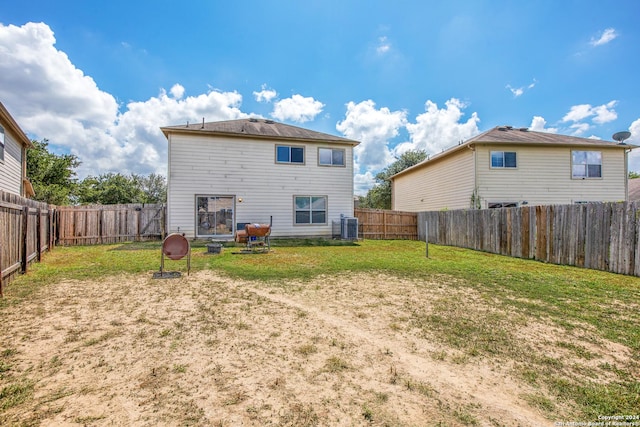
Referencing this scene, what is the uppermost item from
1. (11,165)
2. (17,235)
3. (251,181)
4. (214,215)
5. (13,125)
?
(13,125)

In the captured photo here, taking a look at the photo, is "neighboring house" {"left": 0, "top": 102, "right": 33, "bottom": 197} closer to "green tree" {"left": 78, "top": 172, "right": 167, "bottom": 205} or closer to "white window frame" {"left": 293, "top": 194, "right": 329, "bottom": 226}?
"white window frame" {"left": 293, "top": 194, "right": 329, "bottom": 226}

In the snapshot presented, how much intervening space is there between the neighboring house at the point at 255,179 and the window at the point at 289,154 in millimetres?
31

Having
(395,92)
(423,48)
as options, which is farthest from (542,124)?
(423,48)

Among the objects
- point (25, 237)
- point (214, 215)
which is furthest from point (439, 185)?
point (25, 237)

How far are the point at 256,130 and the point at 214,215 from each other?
499 centimetres

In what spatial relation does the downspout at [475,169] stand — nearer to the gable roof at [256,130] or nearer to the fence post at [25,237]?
the gable roof at [256,130]

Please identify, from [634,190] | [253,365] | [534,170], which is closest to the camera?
[253,365]

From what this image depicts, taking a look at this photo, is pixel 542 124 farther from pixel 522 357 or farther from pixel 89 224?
pixel 89 224

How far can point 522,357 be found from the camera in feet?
9.38

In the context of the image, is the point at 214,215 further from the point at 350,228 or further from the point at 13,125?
the point at 13,125

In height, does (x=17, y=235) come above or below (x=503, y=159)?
below


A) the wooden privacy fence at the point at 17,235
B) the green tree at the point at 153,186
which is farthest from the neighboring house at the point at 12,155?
the green tree at the point at 153,186

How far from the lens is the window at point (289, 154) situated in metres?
15.1

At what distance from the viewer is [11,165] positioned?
1170cm
